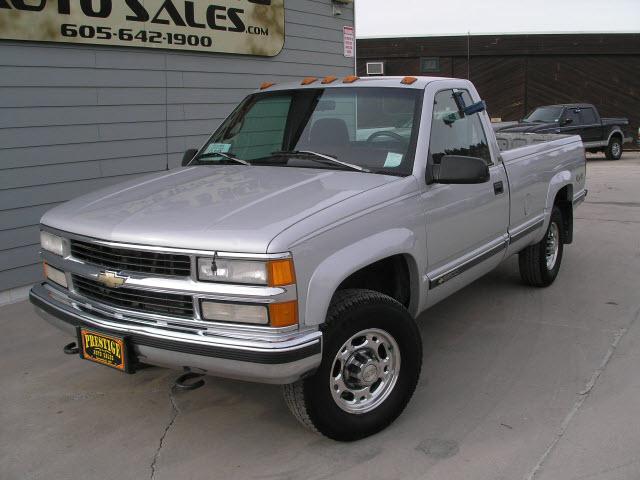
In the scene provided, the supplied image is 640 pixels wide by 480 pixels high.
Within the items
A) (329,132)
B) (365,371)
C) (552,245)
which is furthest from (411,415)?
(552,245)

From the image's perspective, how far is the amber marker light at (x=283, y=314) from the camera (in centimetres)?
286

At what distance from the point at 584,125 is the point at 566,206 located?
1318 centimetres

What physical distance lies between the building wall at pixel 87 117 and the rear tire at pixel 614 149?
570 inches

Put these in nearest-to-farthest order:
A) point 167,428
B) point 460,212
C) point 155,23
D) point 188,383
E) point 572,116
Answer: point 188,383, point 167,428, point 460,212, point 155,23, point 572,116

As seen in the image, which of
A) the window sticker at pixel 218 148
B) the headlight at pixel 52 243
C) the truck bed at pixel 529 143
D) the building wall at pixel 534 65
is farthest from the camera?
the building wall at pixel 534 65

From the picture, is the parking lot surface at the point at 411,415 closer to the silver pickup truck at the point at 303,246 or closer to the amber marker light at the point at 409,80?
the silver pickup truck at the point at 303,246

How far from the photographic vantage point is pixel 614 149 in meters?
19.4

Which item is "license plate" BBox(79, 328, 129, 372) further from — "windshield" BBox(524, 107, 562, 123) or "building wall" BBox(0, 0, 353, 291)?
"windshield" BBox(524, 107, 562, 123)

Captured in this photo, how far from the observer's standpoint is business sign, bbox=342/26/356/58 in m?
Answer: 9.54

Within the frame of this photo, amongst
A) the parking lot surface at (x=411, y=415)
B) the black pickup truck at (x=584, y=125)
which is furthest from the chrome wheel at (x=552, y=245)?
the black pickup truck at (x=584, y=125)

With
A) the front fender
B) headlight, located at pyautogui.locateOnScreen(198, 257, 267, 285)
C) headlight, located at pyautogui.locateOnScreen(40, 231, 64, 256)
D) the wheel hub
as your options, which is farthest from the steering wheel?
headlight, located at pyautogui.locateOnScreen(40, 231, 64, 256)

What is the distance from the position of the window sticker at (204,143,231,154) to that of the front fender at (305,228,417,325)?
1.57 metres

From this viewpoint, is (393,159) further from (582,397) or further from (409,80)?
(582,397)

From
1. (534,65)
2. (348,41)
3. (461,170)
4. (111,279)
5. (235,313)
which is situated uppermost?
(534,65)
